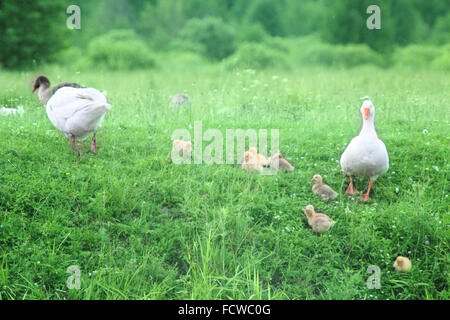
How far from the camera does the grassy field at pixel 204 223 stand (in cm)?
455

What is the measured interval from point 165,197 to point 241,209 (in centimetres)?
100

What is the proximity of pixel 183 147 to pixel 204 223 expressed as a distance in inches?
70.0

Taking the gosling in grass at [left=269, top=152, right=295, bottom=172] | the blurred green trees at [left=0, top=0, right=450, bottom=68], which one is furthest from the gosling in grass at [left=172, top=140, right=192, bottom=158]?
the blurred green trees at [left=0, top=0, right=450, bottom=68]

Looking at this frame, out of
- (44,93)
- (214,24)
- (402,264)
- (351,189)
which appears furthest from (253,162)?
(214,24)

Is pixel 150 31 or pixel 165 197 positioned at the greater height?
pixel 150 31

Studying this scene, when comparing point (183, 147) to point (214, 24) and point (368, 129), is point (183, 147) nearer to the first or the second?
point (368, 129)

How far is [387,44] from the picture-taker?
26172 mm

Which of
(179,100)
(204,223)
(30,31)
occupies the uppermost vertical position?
(30,31)

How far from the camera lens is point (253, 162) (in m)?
6.26

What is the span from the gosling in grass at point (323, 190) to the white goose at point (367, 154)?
0.38m
